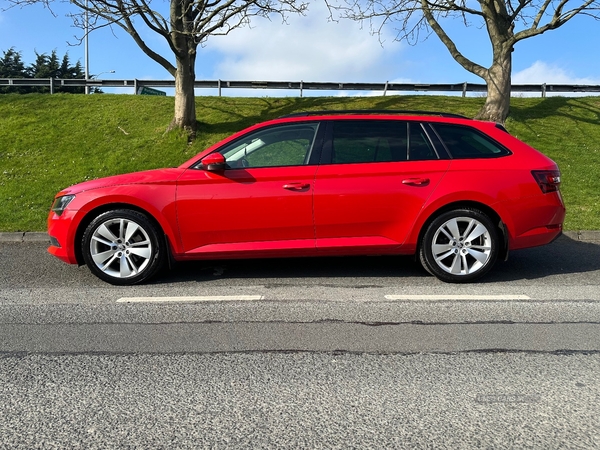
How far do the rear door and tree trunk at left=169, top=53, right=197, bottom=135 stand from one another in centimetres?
918

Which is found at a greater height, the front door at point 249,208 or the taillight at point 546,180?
the taillight at point 546,180

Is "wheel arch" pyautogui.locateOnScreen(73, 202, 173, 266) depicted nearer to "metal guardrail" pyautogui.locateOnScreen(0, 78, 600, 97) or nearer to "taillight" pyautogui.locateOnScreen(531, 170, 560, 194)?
"taillight" pyautogui.locateOnScreen(531, 170, 560, 194)

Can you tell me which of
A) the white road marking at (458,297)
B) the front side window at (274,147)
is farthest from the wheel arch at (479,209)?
the front side window at (274,147)

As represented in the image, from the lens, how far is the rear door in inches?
210

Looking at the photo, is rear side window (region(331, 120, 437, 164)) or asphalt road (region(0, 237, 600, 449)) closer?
asphalt road (region(0, 237, 600, 449))

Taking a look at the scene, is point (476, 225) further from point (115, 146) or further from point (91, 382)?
point (115, 146)

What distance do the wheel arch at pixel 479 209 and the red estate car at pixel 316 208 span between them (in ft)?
0.03

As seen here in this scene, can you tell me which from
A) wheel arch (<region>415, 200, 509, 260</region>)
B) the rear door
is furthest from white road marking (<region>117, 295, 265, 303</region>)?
wheel arch (<region>415, 200, 509, 260</region>)

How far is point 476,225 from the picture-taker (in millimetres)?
5453

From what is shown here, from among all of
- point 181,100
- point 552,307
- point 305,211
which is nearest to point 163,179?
point 305,211

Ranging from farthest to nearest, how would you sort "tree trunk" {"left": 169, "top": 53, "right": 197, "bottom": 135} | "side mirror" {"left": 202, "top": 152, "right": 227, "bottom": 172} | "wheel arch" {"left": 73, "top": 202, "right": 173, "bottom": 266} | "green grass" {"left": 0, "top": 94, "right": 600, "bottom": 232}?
"tree trunk" {"left": 169, "top": 53, "right": 197, "bottom": 135} < "green grass" {"left": 0, "top": 94, "right": 600, "bottom": 232} < "wheel arch" {"left": 73, "top": 202, "right": 173, "bottom": 266} < "side mirror" {"left": 202, "top": 152, "right": 227, "bottom": 172}

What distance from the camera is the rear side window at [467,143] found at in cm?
559

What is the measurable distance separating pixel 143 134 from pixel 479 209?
36.3ft

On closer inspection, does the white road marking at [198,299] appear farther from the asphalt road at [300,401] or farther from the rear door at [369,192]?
the asphalt road at [300,401]
